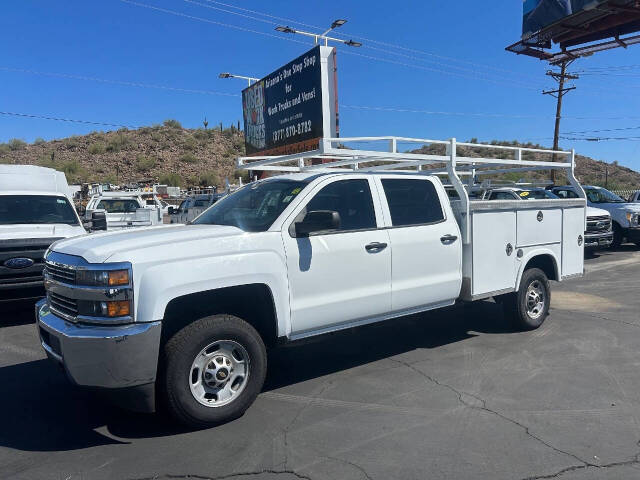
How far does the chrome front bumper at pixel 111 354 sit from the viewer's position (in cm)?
353

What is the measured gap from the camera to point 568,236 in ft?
23.1

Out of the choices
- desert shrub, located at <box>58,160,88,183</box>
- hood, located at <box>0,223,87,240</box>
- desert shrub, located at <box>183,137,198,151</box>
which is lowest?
hood, located at <box>0,223,87,240</box>

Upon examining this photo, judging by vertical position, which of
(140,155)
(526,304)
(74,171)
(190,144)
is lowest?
(526,304)

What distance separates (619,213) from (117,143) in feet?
157

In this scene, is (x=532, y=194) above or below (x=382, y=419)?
above

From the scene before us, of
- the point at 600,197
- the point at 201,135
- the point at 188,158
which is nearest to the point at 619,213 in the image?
the point at 600,197

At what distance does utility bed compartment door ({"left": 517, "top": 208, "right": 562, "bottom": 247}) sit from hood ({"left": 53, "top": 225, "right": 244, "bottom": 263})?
3.78m

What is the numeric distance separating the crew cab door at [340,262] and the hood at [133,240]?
2.01 feet

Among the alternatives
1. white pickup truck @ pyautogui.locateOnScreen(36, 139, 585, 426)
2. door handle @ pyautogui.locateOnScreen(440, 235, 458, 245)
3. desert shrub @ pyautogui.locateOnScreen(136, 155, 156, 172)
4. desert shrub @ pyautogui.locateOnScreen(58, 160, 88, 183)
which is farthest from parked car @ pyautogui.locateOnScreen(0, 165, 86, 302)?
desert shrub @ pyautogui.locateOnScreen(136, 155, 156, 172)

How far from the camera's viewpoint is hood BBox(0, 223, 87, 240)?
292 inches

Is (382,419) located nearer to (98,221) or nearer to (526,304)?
(526,304)

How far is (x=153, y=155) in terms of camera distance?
51.3 metres

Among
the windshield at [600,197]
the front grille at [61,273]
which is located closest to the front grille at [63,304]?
the front grille at [61,273]

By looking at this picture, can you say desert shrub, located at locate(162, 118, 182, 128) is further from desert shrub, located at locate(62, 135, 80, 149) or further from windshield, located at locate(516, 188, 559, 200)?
windshield, located at locate(516, 188, 559, 200)
